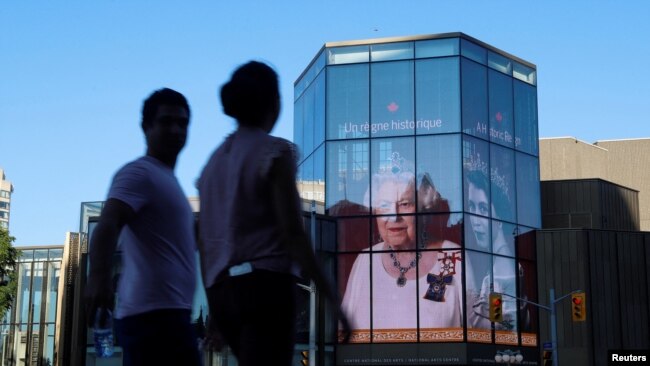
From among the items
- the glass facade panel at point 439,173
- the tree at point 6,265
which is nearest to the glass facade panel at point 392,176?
the glass facade panel at point 439,173

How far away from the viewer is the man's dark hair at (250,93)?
4.59 metres

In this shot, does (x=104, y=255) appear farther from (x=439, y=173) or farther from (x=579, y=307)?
(x=439, y=173)

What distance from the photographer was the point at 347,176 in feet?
144

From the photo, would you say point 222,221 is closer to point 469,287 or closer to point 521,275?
point 469,287

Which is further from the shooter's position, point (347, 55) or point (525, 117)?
point (525, 117)

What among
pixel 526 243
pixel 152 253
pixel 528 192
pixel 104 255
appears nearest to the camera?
pixel 104 255

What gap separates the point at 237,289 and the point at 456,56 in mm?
40007

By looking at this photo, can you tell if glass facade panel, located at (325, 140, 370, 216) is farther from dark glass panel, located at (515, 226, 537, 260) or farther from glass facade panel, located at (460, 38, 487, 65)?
dark glass panel, located at (515, 226, 537, 260)

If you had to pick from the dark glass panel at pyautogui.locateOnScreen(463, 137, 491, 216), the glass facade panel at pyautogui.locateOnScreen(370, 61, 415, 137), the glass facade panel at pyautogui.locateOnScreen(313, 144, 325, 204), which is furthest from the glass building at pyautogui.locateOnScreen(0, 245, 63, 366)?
the dark glass panel at pyautogui.locateOnScreen(463, 137, 491, 216)

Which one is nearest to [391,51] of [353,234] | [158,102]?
[353,234]

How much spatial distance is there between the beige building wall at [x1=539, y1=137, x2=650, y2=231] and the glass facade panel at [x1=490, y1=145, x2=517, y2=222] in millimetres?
17920

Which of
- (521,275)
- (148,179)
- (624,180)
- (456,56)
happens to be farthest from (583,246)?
(148,179)

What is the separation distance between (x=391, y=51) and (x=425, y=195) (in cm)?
622

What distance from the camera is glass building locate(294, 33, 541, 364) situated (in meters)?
42.0
